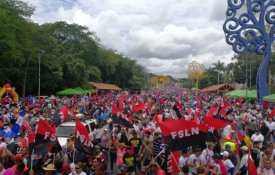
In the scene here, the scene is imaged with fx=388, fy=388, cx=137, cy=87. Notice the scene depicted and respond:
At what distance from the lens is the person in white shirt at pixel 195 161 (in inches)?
337

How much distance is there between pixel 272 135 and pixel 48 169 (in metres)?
10.9

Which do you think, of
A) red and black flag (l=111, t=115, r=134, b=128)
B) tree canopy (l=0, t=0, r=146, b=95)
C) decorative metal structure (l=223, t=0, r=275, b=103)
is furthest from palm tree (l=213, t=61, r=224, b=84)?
red and black flag (l=111, t=115, r=134, b=128)

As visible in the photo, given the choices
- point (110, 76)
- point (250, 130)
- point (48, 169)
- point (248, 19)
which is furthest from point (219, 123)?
point (110, 76)

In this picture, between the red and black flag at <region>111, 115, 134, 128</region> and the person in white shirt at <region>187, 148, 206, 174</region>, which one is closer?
the person in white shirt at <region>187, 148, 206, 174</region>

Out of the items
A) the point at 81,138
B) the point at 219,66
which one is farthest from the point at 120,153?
the point at 219,66

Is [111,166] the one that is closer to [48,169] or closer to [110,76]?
[48,169]

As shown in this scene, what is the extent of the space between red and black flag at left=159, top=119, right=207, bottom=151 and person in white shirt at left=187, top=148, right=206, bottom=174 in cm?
44

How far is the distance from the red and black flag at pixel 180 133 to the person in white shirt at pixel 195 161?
0.44 meters

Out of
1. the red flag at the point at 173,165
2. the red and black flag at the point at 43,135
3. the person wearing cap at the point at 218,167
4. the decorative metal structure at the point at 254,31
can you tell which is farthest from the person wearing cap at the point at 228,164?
the decorative metal structure at the point at 254,31

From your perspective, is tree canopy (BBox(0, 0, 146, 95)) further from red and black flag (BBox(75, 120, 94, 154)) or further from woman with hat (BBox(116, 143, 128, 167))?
red and black flag (BBox(75, 120, 94, 154))

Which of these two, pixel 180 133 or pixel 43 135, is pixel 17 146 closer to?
pixel 43 135

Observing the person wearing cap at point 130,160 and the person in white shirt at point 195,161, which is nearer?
the person in white shirt at point 195,161

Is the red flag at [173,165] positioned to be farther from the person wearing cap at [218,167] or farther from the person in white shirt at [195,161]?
the person wearing cap at [218,167]

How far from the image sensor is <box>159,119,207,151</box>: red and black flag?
7996 millimetres
